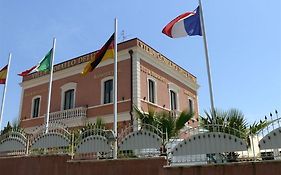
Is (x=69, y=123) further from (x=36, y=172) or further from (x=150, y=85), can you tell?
(x=36, y=172)

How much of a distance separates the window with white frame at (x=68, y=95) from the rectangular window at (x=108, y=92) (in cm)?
244

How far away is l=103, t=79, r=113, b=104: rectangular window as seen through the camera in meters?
17.3

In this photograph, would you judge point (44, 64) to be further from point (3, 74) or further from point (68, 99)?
point (68, 99)

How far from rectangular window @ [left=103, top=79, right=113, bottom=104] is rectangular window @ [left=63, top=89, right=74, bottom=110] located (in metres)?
2.74

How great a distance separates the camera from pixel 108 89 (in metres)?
17.5

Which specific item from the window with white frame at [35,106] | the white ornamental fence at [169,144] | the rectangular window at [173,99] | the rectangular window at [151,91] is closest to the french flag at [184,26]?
the white ornamental fence at [169,144]

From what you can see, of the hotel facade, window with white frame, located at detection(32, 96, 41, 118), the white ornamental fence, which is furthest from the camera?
window with white frame, located at detection(32, 96, 41, 118)

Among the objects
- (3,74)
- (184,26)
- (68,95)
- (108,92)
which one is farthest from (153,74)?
(184,26)

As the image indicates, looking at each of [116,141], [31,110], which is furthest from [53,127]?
[31,110]

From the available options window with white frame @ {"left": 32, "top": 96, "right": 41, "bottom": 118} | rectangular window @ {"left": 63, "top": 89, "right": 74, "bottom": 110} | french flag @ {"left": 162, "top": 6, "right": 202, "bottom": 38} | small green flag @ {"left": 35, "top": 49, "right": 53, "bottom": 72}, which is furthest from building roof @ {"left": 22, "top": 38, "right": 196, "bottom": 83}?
french flag @ {"left": 162, "top": 6, "right": 202, "bottom": 38}

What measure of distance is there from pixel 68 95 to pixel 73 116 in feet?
7.28

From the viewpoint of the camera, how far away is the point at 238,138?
6.34 m

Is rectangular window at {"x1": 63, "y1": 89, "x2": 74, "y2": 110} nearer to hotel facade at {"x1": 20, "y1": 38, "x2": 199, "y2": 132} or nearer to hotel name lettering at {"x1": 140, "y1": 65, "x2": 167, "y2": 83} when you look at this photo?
hotel facade at {"x1": 20, "y1": 38, "x2": 199, "y2": 132}

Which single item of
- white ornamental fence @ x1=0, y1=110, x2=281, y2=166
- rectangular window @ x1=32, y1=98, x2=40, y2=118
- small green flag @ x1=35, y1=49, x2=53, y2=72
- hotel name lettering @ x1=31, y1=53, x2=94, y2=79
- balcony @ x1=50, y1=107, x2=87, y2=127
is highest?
hotel name lettering @ x1=31, y1=53, x2=94, y2=79
